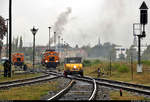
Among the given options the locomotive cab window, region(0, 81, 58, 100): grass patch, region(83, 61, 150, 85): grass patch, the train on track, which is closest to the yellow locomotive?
the locomotive cab window

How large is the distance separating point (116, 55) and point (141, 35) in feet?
355

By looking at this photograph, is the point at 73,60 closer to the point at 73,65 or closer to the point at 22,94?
the point at 73,65

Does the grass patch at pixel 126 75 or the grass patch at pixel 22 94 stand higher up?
the grass patch at pixel 22 94

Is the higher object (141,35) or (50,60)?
(141,35)

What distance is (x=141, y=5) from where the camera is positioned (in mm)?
42344

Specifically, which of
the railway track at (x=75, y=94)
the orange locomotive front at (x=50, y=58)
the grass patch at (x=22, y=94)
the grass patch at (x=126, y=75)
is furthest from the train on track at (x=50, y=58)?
the grass patch at (x=22, y=94)

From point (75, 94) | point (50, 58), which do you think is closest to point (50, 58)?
point (50, 58)

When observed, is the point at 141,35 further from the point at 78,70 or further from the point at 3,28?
the point at 3,28

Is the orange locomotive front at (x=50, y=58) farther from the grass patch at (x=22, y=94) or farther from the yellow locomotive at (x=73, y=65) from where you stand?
the grass patch at (x=22, y=94)

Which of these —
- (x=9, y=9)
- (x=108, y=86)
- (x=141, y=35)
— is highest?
(x=9, y=9)

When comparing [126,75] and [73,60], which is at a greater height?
[73,60]

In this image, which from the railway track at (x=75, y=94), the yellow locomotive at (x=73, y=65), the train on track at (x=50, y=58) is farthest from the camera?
the train on track at (x=50, y=58)

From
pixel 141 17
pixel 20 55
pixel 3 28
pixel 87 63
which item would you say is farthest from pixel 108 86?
pixel 20 55

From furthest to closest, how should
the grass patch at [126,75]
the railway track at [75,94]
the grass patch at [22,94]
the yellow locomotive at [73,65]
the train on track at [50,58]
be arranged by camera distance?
the train on track at [50,58] → the yellow locomotive at [73,65] → the grass patch at [126,75] → the grass patch at [22,94] → the railway track at [75,94]
